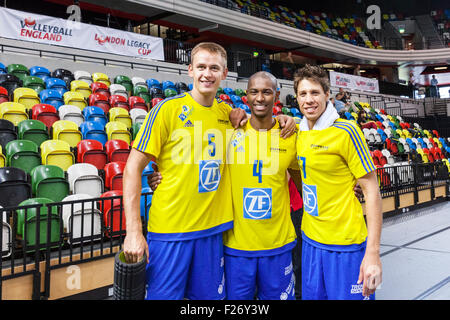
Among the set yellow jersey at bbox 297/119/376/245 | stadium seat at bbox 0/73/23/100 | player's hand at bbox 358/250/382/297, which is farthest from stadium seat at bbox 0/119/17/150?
player's hand at bbox 358/250/382/297

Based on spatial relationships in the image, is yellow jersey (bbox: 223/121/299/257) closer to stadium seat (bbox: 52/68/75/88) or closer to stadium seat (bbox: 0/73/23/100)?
stadium seat (bbox: 0/73/23/100)

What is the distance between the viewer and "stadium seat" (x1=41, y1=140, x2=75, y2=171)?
419cm

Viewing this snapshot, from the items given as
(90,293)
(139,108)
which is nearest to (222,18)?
(139,108)

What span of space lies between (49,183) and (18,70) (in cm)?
506

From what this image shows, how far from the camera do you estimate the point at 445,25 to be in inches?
977

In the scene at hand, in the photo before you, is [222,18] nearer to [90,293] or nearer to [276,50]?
[276,50]

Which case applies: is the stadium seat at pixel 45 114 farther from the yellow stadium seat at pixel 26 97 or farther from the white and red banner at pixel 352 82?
the white and red banner at pixel 352 82

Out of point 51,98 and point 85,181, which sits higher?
point 51,98

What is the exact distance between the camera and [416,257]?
409cm

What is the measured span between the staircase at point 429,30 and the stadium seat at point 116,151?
2619 cm

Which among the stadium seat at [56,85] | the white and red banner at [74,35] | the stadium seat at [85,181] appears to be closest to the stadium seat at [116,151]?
the stadium seat at [85,181]

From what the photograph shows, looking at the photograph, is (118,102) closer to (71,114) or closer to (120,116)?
(120,116)

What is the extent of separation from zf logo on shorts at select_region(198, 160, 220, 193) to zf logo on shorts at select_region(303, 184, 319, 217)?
0.48 metres

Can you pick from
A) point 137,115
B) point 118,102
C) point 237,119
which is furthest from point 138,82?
point 237,119
